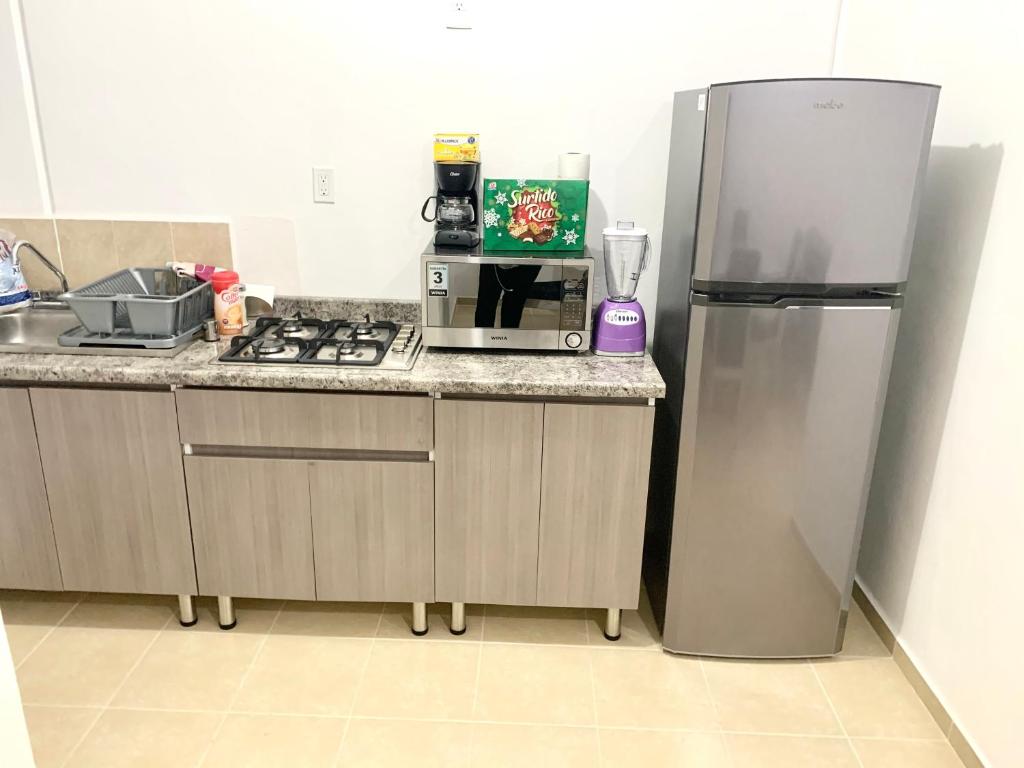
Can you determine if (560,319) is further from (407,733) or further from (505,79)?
(407,733)

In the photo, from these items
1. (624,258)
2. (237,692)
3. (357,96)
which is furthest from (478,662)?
(357,96)

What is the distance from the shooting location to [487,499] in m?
2.14

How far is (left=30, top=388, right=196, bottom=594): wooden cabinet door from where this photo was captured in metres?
2.08

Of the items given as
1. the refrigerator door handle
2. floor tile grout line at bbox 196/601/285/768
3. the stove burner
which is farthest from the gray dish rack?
the refrigerator door handle

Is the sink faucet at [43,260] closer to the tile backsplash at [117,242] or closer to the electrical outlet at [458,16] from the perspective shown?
the tile backsplash at [117,242]

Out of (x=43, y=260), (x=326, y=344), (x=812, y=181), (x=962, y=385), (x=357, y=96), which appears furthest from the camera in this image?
(x=43, y=260)

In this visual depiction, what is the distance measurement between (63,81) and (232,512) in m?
1.46

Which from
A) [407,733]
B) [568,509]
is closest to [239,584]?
[407,733]

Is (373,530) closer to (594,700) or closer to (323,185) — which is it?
(594,700)

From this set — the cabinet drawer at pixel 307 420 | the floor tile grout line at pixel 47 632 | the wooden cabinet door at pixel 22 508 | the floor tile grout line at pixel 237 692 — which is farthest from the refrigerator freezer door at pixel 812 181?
the floor tile grout line at pixel 47 632

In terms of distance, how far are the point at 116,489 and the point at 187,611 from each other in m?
0.45

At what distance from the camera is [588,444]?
6.84 ft

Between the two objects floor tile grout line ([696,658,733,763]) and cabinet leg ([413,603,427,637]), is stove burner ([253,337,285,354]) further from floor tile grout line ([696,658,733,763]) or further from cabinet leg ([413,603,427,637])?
floor tile grout line ([696,658,733,763])

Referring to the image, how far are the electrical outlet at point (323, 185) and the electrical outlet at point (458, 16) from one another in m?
0.58
